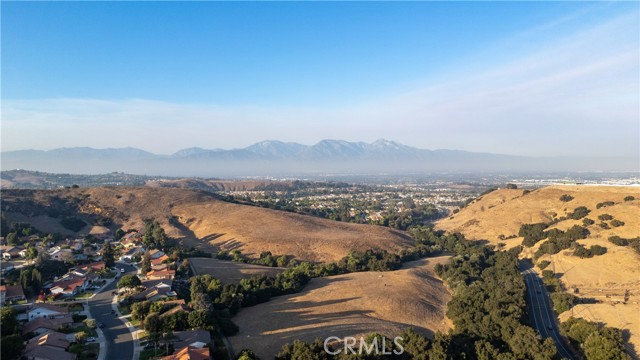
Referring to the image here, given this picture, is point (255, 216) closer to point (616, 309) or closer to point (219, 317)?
point (219, 317)

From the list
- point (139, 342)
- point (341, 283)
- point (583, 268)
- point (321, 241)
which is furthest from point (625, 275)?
point (139, 342)

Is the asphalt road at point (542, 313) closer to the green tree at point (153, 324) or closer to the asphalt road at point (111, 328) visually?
the green tree at point (153, 324)

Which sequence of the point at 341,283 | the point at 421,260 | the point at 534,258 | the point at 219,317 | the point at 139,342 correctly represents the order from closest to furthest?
the point at 139,342
the point at 219,317
the point at 341,283
the point at 534,258
the point at 421,260

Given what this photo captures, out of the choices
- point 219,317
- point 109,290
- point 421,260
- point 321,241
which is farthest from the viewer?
point 321,241

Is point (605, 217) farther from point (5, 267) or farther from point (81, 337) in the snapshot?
point (5, 267)

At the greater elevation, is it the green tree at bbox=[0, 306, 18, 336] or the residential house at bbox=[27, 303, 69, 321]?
the green tree at bbox=[0, 306, 18, 336]

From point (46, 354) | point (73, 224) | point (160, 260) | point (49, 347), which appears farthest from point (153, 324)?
point (73, 224)

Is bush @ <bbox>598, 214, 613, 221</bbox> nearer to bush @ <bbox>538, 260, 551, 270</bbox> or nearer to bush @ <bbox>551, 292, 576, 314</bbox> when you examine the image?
bush @ <bbox>538, 260, 551, 270</bbox>

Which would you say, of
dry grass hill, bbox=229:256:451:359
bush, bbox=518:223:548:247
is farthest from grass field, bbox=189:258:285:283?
bush, bbox=518:223:548:247
